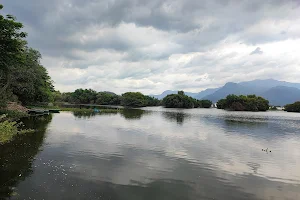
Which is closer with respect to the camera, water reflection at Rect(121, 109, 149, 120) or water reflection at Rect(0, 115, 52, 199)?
water reflection at Rect(0, 115, 52, 199)

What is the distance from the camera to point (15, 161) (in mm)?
16516

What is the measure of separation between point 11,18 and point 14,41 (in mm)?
2785

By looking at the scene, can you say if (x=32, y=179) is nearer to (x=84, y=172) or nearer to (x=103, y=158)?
(x=84, y=172)

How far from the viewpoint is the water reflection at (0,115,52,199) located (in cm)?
1228

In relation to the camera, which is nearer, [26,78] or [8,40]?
[8,40]

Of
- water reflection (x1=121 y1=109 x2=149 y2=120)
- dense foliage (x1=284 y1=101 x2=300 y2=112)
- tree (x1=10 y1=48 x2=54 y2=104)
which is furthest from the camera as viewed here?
dense foliage (x1=284 y1=101 x2=300 y2=112)

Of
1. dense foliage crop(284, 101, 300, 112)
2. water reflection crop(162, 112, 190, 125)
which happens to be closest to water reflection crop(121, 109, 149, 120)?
water reflection crop(162, 112, 190, 125)

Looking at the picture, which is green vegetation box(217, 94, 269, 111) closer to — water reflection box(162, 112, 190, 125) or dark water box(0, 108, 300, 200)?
water reflection box(162, 112, 190, 125)

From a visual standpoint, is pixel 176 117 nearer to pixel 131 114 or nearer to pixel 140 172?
pixel 131 114

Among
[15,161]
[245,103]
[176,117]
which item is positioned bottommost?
[15,161]

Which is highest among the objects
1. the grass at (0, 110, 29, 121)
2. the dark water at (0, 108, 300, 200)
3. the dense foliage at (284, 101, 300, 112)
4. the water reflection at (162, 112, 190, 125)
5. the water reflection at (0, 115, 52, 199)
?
the dense foliage at (284, 101, 300, 112)

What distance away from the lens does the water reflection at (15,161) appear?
40.3 ft

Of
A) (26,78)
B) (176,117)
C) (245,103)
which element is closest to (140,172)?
(26,78)

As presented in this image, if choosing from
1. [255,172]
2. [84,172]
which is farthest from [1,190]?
[255,172]
